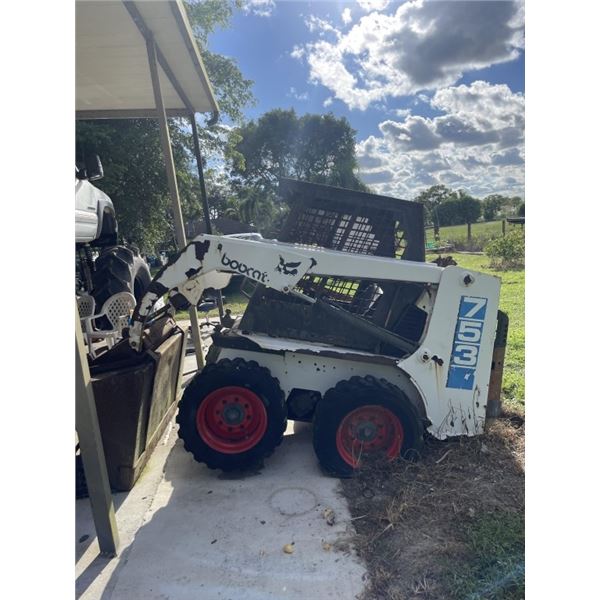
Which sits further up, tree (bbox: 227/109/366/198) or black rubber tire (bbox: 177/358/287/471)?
tree (bbox: 227/109/366/198)

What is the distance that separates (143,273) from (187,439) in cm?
292

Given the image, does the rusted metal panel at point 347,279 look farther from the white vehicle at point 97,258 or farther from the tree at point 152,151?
the tree at point 152,151

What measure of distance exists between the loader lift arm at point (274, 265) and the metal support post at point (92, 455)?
81 cm

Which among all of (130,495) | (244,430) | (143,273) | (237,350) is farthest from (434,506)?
(143,273)

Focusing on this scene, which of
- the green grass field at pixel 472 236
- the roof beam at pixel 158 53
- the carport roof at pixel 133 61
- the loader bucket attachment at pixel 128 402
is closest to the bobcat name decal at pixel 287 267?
the loader bucket attachment at pixel 128 402

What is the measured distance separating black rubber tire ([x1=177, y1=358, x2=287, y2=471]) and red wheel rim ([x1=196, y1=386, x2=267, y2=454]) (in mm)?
34

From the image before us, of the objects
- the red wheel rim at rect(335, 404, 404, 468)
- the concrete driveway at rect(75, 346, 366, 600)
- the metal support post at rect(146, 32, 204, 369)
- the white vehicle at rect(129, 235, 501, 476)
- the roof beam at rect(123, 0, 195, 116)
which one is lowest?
the concrete driveway at rect(75, 346, 366, 600)

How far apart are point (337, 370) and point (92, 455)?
1.66m

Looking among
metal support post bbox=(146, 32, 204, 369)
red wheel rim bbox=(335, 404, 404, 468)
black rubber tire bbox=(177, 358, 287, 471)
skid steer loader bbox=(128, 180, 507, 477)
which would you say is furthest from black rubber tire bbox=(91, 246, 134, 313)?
red wheel rim bbox=(335, 404, 404, 468)

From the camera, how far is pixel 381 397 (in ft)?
→ 9.85

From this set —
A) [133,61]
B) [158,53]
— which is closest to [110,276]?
[133,61]

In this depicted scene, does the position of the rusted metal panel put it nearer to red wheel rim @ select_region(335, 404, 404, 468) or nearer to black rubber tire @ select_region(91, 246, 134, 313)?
Answer: red wheel rim @ select_region(335, 404, 404, 468)

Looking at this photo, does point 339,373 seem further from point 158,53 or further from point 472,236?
point 472,236

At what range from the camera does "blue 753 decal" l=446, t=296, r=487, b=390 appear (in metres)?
3.08
